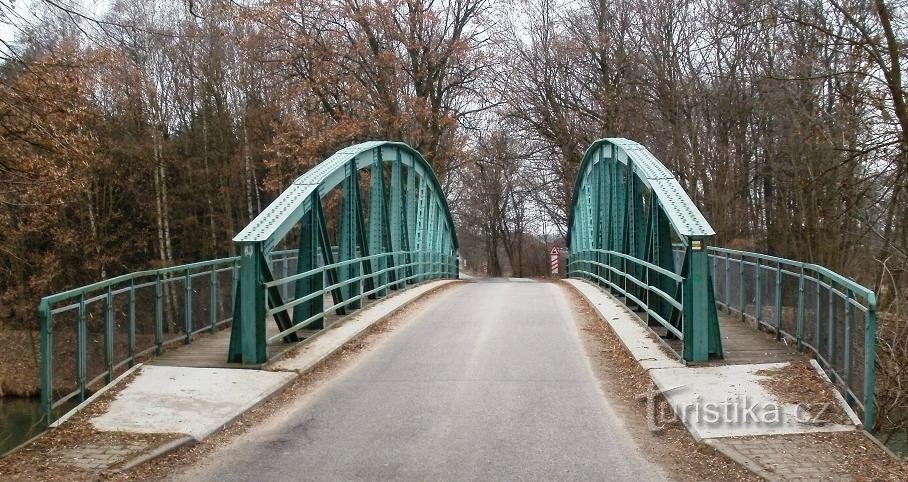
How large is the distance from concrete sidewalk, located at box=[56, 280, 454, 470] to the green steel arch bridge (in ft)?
1.31

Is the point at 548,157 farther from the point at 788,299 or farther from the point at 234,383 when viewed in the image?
the point at 234,383

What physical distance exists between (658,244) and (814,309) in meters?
2.71

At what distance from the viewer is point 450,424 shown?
7.00 m

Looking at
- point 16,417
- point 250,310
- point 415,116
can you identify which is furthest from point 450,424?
point 415,116

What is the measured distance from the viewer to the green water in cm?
1511

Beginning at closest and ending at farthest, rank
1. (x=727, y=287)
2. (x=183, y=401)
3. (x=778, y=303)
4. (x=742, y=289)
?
1. (x=183, y=401)
2. (x=778, y=303)
3. (x=742, y=289)
4. (x=727, y=287)

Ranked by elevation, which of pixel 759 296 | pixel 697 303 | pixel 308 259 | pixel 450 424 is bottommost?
pixel 450 424

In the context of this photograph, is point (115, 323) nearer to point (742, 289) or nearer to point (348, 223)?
point (348, 223)

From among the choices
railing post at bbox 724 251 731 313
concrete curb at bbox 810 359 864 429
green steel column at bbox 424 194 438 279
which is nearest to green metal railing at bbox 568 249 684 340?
railing post at bbox 724 251 731 313

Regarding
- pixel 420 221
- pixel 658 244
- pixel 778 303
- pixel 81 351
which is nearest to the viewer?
pixel 81 351

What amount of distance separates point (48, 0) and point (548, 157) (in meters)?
30.5

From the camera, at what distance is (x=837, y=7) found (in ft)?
39.9

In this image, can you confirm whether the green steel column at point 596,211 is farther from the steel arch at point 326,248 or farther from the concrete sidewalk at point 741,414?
the concrete sidewalk at point 741,414

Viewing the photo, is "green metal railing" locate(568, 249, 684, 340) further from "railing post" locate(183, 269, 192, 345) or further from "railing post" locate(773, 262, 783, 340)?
"railing post" locate(183, 269, 192, 345)
